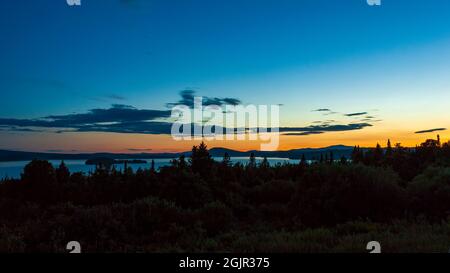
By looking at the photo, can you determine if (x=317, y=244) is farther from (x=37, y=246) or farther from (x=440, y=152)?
(x=440, y=152)

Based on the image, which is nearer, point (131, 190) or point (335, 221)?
point (335, 221)

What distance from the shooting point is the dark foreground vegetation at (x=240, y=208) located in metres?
6.61

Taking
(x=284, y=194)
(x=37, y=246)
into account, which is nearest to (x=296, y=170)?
(x=284, y=194)

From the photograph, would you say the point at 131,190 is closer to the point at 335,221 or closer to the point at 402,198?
the point at 335,221

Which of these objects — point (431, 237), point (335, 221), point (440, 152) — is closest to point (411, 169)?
point (440, 152)

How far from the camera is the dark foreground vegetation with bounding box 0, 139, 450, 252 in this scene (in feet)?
21.7

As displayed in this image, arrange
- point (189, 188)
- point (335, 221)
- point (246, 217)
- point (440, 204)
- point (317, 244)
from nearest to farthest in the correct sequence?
1. point (317, 244)
2. point (335, 221)
3. point (440, 204)
4. point (246, 217)
5. point (189, 188)

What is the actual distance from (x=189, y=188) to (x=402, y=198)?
5977 mm

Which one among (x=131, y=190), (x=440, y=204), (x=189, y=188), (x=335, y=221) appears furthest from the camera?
(x=131, y=190)

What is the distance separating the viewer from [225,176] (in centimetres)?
1413

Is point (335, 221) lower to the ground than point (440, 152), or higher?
lower

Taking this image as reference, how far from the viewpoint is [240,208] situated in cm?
1196

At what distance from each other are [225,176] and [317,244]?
26.6 ft

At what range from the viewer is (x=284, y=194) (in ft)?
43.6
